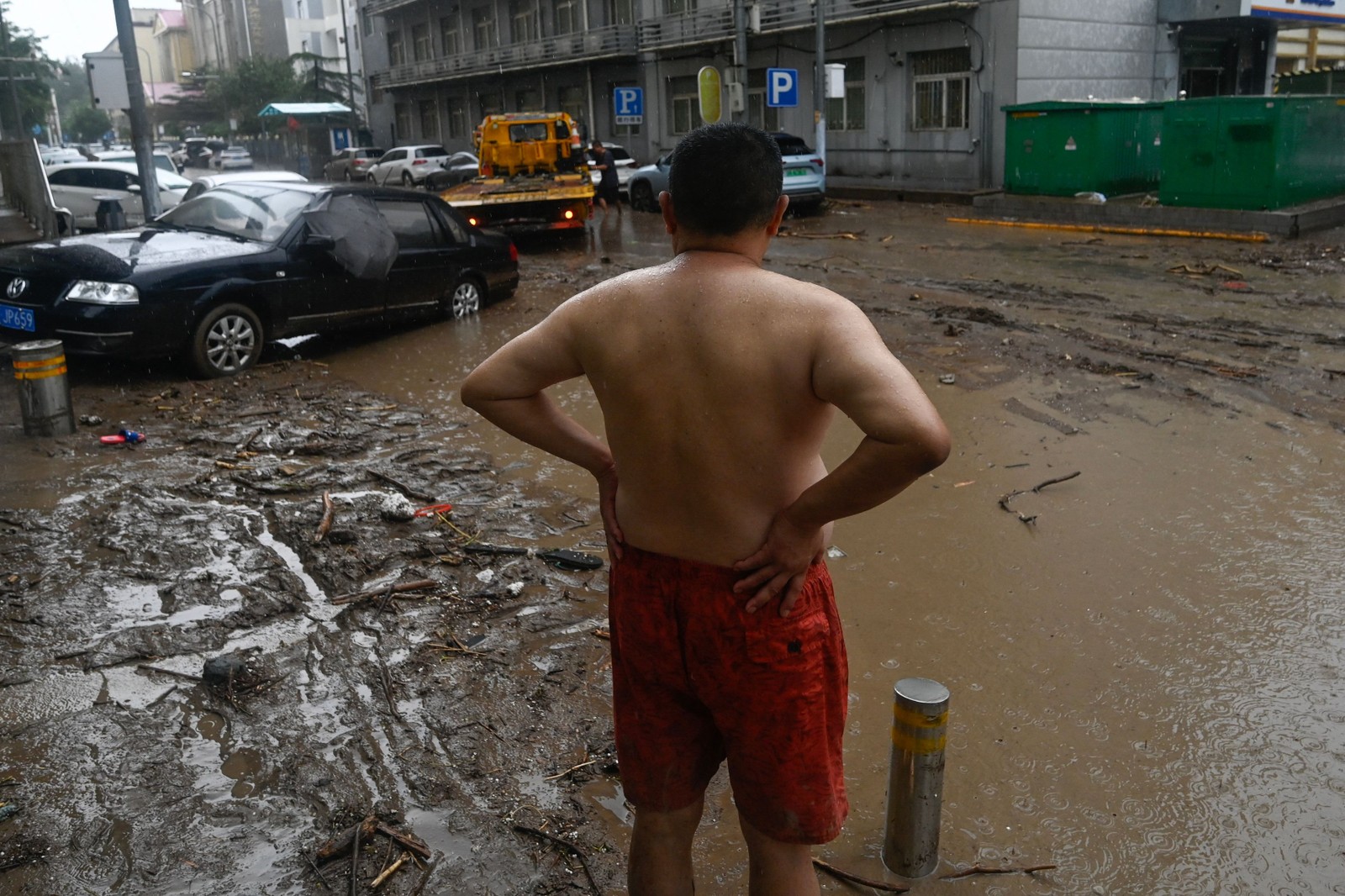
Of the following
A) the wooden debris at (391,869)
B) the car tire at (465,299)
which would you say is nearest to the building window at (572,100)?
the car tire at (465,299)

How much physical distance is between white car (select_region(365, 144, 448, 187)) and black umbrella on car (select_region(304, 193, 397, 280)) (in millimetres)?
27011

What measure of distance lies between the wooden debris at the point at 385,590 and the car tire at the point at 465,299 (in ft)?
21.3

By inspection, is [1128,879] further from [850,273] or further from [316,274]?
[850,273]

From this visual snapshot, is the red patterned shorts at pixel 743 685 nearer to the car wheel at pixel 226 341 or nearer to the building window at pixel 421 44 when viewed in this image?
the car wheel at pixel 226 341

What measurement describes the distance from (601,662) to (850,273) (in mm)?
9984

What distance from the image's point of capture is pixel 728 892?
2855mm

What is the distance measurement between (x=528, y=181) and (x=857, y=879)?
1678cm

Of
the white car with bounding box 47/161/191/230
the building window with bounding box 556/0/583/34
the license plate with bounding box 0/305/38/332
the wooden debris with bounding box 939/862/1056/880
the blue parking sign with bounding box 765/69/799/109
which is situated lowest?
the wooden debris with bounding box 939/862/1056/880

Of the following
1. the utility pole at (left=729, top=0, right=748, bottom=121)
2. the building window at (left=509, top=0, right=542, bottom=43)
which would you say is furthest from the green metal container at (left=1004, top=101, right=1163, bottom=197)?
the building window at (left=509, top=0, right=542, bottom=43)

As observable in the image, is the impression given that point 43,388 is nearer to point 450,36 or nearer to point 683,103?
point 683,103

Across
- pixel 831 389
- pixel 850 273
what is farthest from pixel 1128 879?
pixel 850 273

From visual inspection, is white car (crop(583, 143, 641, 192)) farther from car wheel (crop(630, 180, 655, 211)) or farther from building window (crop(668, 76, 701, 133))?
building window (crop(668, 76, 701, 133))

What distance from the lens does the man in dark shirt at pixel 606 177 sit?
25.5 meters

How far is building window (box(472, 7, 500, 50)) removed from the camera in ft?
148
